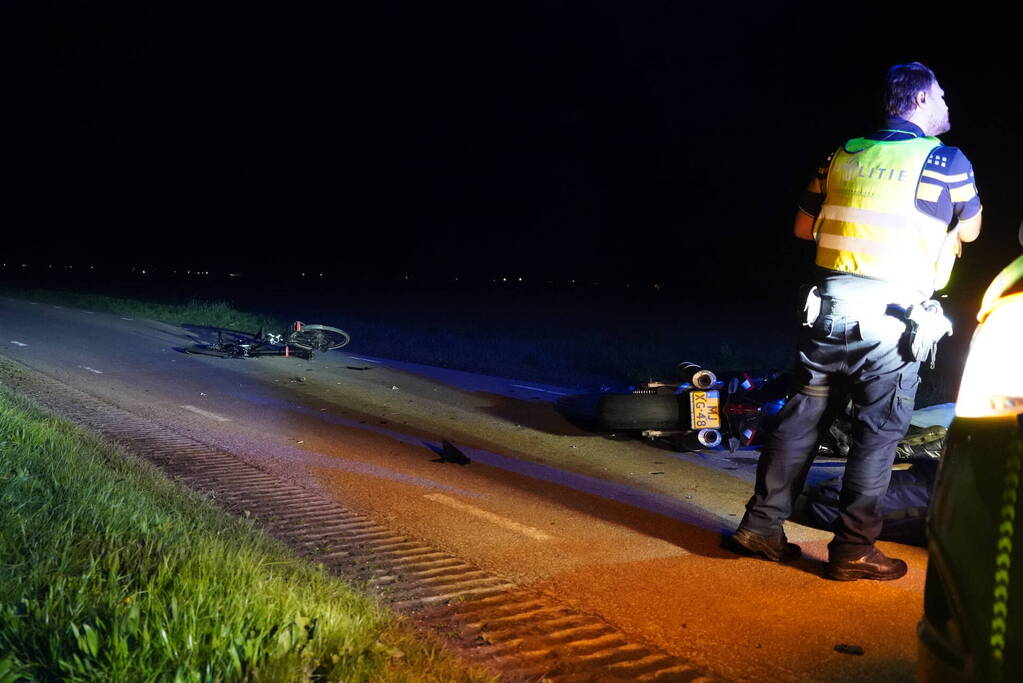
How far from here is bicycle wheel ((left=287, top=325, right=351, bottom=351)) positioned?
600 inches

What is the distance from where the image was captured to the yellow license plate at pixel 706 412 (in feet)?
26.8

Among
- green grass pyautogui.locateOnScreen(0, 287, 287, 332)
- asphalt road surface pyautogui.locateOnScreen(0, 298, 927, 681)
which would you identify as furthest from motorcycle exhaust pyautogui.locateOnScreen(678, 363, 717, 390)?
green grass pyautogui.locateOnScreen(0, 287, 287, 332)

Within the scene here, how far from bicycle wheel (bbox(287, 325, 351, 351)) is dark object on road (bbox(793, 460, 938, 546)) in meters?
10.7

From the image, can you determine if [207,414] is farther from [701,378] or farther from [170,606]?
[170,606]

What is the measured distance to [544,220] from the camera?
82125mm

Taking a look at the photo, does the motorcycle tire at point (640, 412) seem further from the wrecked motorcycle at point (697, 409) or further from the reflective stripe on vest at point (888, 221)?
the reflective stripe on vest at point (888, 221)

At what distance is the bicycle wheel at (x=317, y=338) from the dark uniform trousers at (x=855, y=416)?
11.3m

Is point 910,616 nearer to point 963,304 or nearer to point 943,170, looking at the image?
point 943,170

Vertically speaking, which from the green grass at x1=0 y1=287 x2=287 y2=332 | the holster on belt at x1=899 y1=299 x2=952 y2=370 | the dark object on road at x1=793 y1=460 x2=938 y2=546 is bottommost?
the green grass at x1=0 y1=287 x2=287 y2=332

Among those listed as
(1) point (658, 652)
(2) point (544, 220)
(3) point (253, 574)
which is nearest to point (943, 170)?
(1) point (658, 652)

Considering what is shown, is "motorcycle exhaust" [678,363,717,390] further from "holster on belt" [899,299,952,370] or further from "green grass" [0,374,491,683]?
"green grass" [0,374,491,683]

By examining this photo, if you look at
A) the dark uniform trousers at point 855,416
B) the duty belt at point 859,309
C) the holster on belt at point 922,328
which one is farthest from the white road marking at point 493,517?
the holster on belt at point 922,328

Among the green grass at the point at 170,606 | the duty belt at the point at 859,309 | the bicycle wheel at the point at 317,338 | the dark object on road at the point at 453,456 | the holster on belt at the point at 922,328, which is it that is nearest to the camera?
the green grass at the point at 170,606

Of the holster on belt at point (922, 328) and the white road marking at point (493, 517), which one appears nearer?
the holster on belt at point (922, 328)
